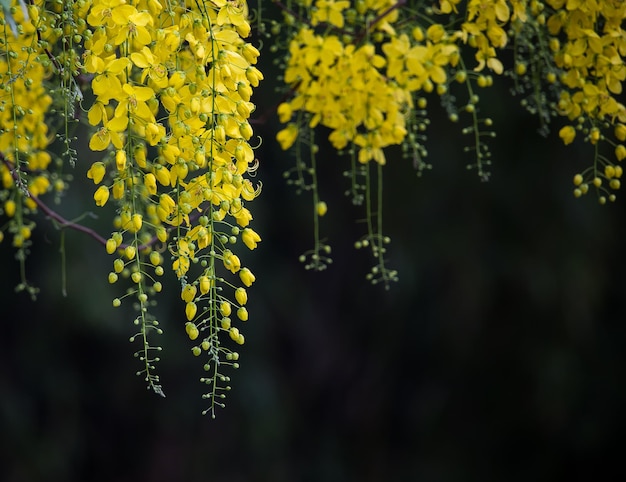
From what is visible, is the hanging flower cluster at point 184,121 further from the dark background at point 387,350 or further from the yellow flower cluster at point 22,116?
the dark background at point 387,350

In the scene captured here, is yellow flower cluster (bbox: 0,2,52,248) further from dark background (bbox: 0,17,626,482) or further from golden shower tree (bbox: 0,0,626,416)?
dark background (bbox: 0,17,626,482)

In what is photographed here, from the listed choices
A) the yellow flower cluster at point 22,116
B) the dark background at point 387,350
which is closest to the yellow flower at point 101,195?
the yellow flower cluster at point 22,116

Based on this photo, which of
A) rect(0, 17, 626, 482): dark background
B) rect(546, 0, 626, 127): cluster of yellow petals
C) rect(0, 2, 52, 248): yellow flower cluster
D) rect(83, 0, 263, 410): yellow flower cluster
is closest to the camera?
rect(83, 0, 263, 410): yellow flower cluster

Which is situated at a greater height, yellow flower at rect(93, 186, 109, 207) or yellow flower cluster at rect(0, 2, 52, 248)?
yellow flower cluster at rect(0, 2, 52, 248)

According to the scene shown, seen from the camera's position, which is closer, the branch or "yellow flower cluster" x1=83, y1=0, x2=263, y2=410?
"yellow flower cluster" x1=83, y1=0, x2=263, y2=410

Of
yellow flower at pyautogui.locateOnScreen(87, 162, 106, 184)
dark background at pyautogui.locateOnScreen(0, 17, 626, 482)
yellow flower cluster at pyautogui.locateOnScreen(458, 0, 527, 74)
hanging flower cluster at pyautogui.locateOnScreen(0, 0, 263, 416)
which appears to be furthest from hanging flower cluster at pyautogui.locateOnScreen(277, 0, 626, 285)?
dark background at pyautogui.locateOnScreen(0, 17, 626, 482)

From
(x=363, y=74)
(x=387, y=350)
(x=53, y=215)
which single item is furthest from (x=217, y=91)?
(x=387, y=350)

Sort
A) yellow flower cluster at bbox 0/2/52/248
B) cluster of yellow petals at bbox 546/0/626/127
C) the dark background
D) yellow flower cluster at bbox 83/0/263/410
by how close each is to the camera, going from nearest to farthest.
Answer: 1. yellow flower cluster at bbox 83/0/263/410
2. yellow flower cluster at bbox 0/2/52/248
3. cluster of yellow petals at bbox 546/0/626/127
4. the dark background

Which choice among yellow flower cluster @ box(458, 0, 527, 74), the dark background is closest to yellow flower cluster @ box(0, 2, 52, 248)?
yellow flower cluster @ box(458, 0, 527, 74)

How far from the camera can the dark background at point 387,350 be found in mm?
3182

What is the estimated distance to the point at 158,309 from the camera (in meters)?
3.04

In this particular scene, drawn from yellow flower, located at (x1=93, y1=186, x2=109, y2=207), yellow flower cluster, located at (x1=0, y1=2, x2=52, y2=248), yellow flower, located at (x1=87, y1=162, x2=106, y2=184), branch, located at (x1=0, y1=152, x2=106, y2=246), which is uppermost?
yellow flower cluster, located at (x1=0, y1=2, x2=52, y2=248)

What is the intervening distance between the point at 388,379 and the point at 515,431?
1.77ft

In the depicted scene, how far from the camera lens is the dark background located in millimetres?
3182
